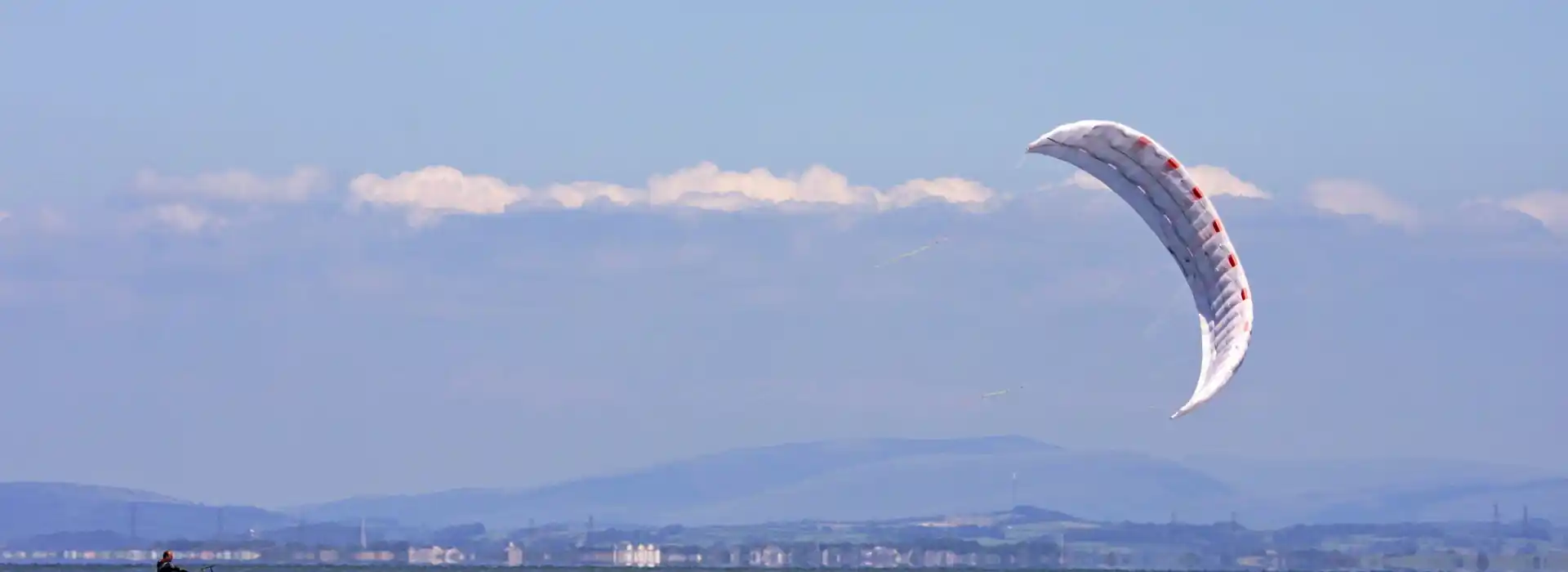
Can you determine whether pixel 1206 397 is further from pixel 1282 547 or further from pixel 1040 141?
pixel 1282 547

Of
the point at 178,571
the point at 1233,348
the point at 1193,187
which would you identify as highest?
the point at 1193,187

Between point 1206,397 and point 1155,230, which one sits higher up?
point 1155,230

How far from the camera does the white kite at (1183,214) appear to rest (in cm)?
4141

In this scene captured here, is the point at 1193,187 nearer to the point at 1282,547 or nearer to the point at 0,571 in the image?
the point at 1282,547

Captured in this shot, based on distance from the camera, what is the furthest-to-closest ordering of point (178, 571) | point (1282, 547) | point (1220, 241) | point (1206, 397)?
point (1282, 547) → point (178, 571) → point (1220, 241) → point (1206, 397)

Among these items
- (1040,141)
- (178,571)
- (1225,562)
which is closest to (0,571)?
(1225,562)

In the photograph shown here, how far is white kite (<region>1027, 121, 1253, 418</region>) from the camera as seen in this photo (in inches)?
1630

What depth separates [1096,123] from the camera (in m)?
41.3

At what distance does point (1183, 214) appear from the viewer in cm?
4250

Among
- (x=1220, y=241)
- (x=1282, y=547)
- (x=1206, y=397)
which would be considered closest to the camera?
(x=1206, y=397)

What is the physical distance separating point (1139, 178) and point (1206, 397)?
4.98m

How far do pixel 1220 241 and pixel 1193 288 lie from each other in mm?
1610

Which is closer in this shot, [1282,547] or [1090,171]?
[1090,171]

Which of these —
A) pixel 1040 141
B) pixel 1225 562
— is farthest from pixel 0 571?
pixel 1040 141
